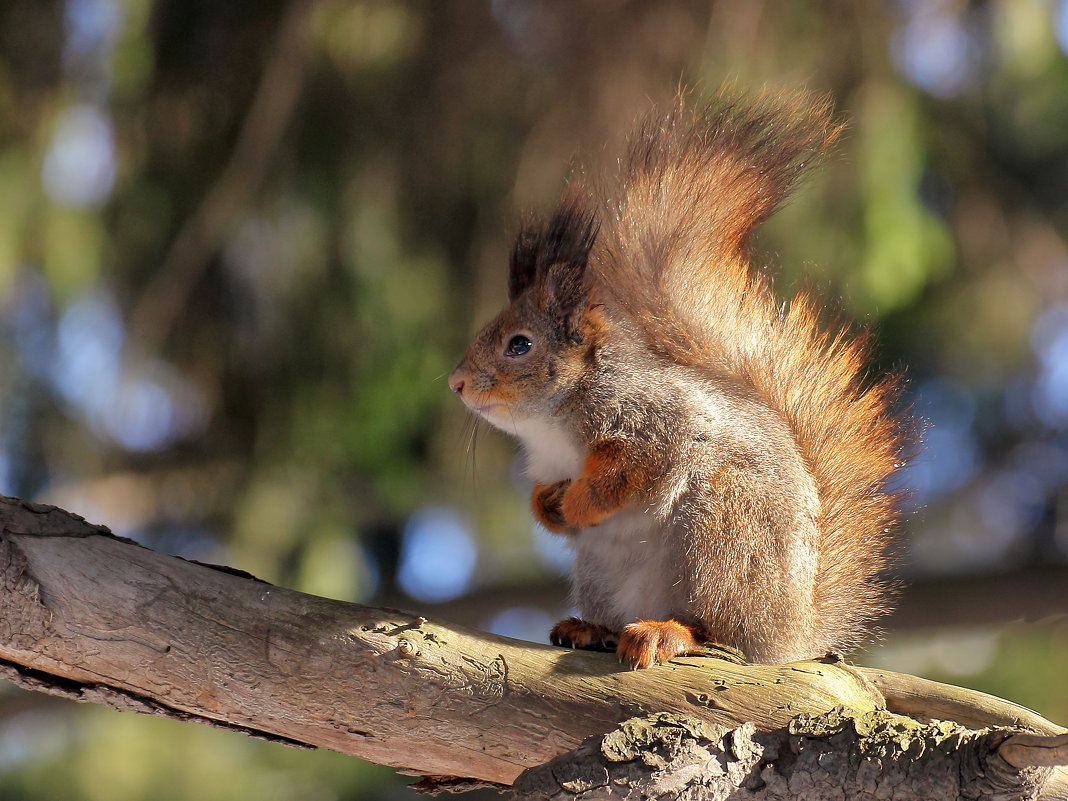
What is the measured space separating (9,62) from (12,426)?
113 cm

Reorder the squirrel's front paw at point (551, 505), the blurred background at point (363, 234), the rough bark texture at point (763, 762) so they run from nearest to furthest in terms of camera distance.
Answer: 1. the rough bark texture at point (763, 762)
2. the squirrel's front paw at point (551, 505)
3. the blurred background at point (363, 234)

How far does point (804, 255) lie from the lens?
3.12 metres

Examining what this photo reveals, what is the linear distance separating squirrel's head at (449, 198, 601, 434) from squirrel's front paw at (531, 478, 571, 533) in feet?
0.48

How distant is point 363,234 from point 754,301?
5.67 ft

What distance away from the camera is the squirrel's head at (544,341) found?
187cm

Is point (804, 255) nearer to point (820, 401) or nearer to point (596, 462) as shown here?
point (820, 401)

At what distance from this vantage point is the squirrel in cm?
166

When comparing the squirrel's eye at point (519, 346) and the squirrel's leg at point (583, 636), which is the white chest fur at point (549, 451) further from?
the squirrel's leg at point (583, 636)

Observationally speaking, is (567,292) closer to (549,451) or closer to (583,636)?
(549,451)

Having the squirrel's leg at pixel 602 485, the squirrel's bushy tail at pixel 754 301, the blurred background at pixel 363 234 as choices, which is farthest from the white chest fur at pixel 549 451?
the blurred background at pixel 363 234

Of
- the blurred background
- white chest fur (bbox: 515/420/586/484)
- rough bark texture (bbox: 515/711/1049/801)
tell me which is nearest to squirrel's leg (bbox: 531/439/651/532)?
white chest fur (bbox: 515/420/586/484)

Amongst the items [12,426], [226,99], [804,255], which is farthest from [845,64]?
[12,426]

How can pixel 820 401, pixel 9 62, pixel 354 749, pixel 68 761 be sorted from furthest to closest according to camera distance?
1. pixel 68 761
2. pixel 9 62
3. pixel 820 401
4. pixel 354 749

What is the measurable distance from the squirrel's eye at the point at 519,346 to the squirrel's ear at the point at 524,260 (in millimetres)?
135
